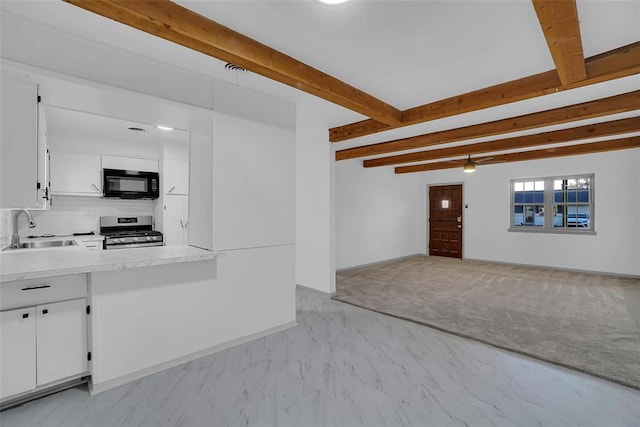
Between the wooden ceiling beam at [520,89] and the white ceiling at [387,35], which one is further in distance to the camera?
the wooden ceiling beam at [520,89]

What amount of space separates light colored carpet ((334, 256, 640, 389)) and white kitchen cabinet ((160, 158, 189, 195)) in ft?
10.2

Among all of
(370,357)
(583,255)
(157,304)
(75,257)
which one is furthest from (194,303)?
(583,255)

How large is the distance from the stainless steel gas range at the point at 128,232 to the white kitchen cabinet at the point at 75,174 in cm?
61

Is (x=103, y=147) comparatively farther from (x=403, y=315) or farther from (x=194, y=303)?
(x=403, y=315)

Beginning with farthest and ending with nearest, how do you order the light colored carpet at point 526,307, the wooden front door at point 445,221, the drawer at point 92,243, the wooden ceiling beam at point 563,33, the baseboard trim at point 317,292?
the wooden front door at point 445,221 → the baseboard trim at point 317,292 → the drawer at point 92,243 → the light colored carpet at point 526,307 → the wooden ceiling beam at point 563,33

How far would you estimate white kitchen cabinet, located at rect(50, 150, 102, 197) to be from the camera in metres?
4.12

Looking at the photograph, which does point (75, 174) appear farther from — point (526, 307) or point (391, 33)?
point (526, 307)

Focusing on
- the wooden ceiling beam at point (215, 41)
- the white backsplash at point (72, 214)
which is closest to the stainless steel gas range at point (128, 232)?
the white backsplash at point (72, 214)

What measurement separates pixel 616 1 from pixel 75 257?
13.8ft

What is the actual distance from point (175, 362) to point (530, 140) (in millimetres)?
6041

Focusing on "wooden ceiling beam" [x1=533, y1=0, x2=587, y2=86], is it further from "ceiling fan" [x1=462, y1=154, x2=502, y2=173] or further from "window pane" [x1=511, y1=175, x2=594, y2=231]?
"window pane" [x1=511, y1=175, x2=594, y2=231]

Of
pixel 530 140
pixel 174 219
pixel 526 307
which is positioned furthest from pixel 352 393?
pixel 530 140

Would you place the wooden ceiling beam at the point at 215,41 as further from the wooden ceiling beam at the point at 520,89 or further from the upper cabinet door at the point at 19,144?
the wooden ceiling beam at the point at 520,89

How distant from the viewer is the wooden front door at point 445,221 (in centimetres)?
816
